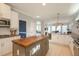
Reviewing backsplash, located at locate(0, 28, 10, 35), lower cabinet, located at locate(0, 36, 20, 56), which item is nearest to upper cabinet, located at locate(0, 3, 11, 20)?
backsplash, located at locate(0, 28, 10, 35)

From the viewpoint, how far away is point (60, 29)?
4.18 meters

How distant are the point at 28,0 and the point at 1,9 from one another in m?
3.16

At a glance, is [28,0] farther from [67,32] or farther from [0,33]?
[0,33]

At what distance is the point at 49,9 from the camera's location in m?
4.78

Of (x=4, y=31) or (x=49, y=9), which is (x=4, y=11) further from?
(x=49, y=9)

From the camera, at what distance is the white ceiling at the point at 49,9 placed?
4031mm

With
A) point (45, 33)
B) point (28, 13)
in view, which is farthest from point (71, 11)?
point (28, 13)

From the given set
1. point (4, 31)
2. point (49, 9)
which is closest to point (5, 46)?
point (4, 31)

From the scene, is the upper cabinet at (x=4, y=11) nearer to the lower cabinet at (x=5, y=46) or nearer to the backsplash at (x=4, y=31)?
the backsplash at (x=4, y=31)

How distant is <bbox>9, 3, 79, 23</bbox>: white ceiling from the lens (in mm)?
4031

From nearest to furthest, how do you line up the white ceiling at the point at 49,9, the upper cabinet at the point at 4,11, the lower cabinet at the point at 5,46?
the lower cabinet at the point at 5,46 < the upper cabinet at the point at 4,11 < the white ceiling at the point at 49,9

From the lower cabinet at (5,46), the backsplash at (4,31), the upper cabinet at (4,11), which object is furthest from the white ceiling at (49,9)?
the lower cabinet at (5,46)

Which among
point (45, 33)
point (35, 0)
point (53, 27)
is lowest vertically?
point (45, 33)

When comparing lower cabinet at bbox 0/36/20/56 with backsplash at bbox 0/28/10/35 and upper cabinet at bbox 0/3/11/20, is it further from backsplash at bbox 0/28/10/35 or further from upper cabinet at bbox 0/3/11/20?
upper cabinet at bbox 0/3/11/20
